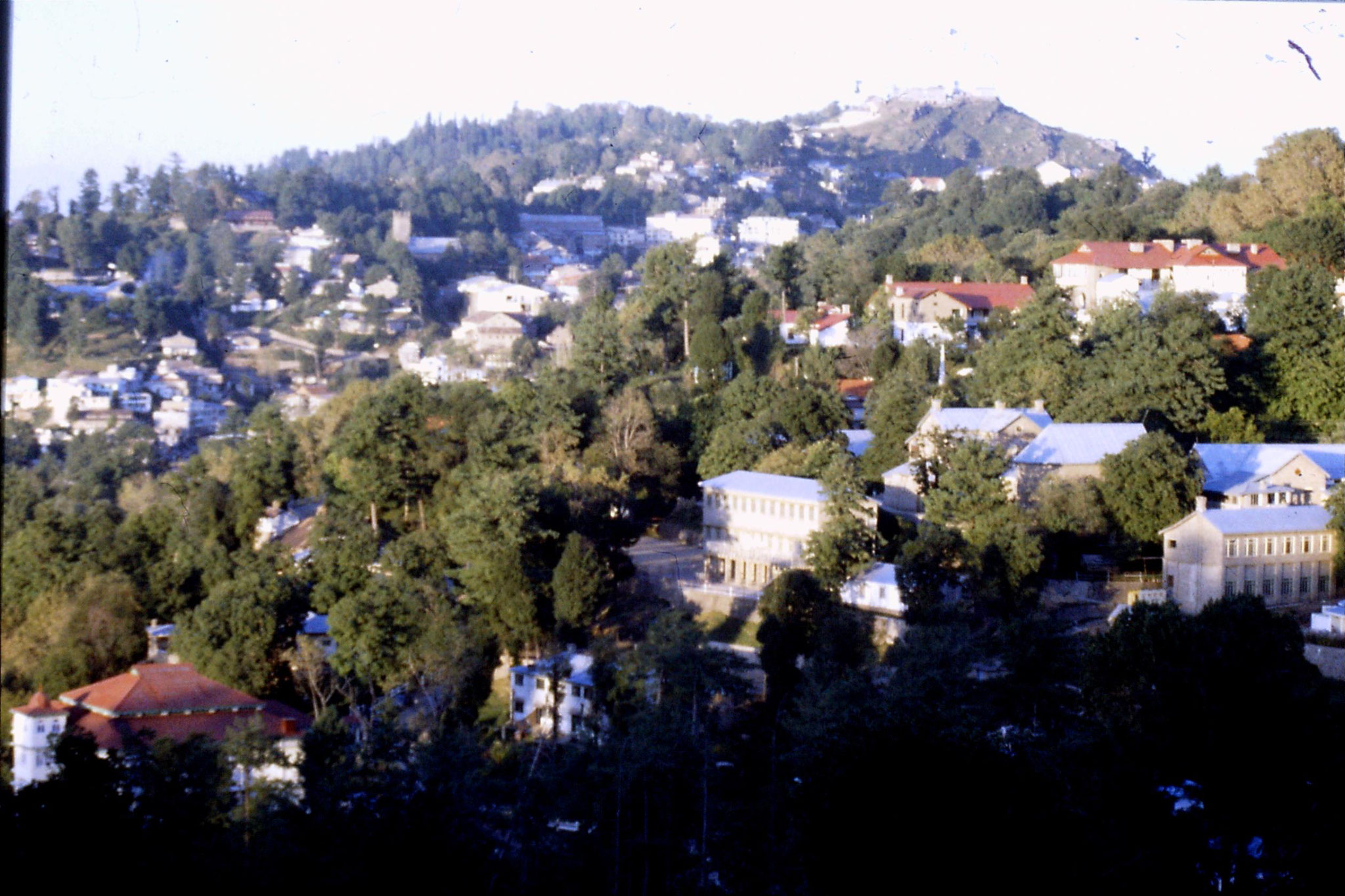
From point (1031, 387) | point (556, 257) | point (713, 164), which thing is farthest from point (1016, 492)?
point (713, 164)

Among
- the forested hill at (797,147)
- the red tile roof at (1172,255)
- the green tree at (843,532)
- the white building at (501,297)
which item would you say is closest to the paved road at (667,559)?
the green tree at (843,532)

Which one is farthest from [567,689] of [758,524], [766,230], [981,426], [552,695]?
[766,230]

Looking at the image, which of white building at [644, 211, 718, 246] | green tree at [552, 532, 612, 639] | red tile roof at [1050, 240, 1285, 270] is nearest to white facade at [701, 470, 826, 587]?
green tree at [552, 532, 612, 639]

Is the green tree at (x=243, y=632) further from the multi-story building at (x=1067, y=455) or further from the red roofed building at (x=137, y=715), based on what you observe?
the multi-story building at (x=1067, y=455)

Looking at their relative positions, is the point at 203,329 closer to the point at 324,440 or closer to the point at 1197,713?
the point at 324,440

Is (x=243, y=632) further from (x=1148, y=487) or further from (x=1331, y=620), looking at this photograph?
(x=1331, y=620)

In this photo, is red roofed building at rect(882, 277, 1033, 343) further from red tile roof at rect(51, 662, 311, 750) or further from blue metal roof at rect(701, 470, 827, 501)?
red tile roof at rect(51, 662, 311, 750)
